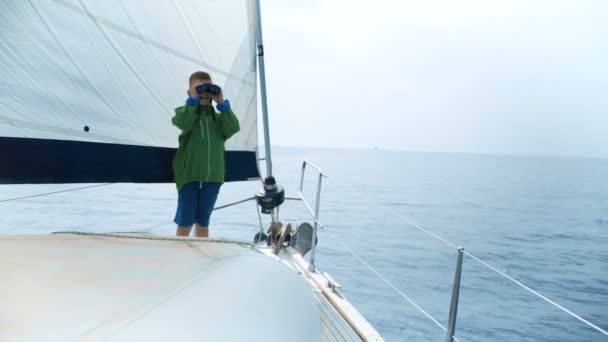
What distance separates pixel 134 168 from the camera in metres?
2.51

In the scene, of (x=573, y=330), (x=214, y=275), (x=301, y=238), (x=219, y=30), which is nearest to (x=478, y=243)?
(x=573, y=330)

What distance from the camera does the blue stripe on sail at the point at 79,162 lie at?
1.95 m

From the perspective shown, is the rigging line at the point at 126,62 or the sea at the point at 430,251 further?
the sea at the point at 430,251

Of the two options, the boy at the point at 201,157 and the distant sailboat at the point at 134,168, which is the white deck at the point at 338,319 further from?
the boy at the point at 201,157

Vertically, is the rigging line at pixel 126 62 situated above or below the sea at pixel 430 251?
above

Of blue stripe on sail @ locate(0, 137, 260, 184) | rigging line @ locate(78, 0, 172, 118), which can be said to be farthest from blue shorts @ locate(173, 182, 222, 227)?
rigging line @ locate(78, 0, 172, 118)

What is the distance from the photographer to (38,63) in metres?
1.96

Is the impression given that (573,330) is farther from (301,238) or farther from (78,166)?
(78,166)

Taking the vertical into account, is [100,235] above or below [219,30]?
below

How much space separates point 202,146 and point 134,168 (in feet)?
1.14

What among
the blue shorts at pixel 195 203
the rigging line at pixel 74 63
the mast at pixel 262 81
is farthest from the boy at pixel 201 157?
the mast at pixel 262 81

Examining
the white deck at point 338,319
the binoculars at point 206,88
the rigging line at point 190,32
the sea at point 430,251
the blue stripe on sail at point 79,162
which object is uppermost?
the rigging line at point 190,32

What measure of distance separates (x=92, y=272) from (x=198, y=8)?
209 centimetres

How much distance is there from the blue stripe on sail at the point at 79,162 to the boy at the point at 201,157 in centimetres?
13
